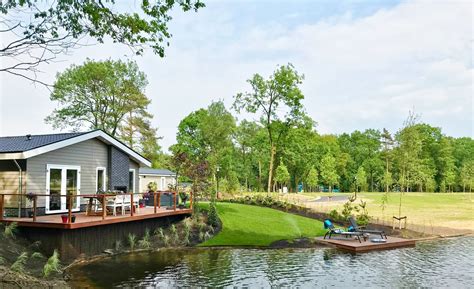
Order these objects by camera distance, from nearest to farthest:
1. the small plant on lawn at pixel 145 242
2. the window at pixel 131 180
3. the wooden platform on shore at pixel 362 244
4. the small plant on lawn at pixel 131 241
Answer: the small plant on lawn at pixel 131 241 → the small plant on lawn at pixel 145 242 → the wooden platform on shore at pixel 362 244 → the window at pixel 131 180

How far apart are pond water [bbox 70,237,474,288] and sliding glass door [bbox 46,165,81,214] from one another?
13.8 ft

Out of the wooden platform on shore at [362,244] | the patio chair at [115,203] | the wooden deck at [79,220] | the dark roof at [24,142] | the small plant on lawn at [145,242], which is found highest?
the dark roof at [24,142]

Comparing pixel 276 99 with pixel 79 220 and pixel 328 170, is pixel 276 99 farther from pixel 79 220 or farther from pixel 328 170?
pixel 328 170

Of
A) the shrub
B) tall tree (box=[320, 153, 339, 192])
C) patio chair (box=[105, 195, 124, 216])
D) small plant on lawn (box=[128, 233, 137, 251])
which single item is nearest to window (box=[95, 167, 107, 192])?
patio chair (box=[105, 195, 124, 216])

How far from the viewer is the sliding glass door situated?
54.0 ft

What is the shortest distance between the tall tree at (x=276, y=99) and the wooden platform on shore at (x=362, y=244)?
55.3 ft

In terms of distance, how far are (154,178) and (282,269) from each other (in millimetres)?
26635

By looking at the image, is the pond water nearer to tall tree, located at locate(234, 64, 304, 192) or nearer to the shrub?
the shrub

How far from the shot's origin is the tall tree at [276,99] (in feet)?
116

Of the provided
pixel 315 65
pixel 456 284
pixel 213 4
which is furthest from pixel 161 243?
pixel 315 65

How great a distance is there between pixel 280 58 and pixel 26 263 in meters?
28.0

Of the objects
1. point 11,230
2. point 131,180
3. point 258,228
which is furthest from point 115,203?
point 258,228

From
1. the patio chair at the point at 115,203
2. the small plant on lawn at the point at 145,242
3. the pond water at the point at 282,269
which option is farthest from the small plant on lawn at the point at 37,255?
the small plant on lawn at the point at 145,242

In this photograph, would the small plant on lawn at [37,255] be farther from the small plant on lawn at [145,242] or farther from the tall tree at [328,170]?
the tall tree at [328,170]
